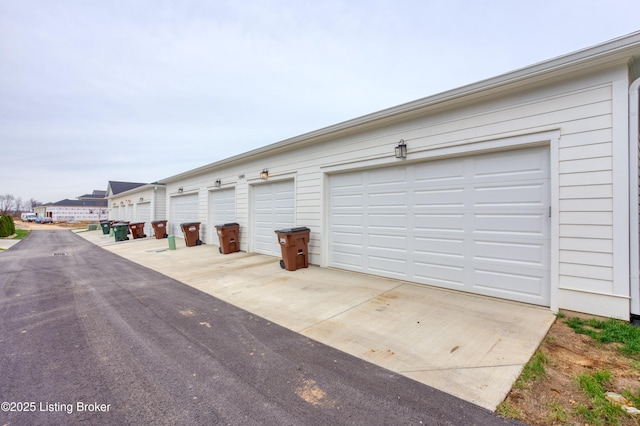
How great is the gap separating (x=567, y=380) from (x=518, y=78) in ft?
11.6

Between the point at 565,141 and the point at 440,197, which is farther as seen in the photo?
the point at 440,197

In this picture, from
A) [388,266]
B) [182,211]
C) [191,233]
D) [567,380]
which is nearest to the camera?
[567,380]

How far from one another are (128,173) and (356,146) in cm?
4787

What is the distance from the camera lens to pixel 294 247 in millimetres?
6117

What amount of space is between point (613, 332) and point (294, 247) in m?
4.99

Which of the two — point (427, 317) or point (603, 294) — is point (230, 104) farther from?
point (603, 294)

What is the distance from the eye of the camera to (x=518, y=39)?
7547 mm

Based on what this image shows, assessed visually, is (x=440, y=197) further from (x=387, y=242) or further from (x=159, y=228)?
(x=159, y=228)

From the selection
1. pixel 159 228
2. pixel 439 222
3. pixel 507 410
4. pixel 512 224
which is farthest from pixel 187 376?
pixel 159 228

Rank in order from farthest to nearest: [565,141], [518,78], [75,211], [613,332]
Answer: [75,211] < [518,78] < [565,141] < [613,332]

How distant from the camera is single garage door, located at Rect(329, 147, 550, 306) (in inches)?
147

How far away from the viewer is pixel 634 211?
3.05 metres

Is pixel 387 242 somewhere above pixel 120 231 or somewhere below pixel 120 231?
above

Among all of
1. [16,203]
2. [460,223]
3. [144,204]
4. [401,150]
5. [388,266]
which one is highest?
[16,203]
